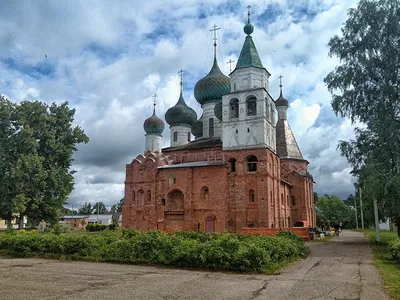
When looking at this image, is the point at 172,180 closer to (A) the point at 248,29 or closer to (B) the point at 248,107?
(B) the point at 248,107

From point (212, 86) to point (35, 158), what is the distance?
1833cm

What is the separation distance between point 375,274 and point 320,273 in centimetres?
154

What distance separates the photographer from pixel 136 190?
3284 cm

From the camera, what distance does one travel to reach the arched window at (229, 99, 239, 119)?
30.9m

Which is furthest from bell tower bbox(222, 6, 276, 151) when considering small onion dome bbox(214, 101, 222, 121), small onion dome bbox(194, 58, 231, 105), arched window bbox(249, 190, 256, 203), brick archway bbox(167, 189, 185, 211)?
small onion dome bbox(194, 58, 231, 105)

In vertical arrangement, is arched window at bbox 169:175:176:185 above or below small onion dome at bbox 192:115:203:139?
below

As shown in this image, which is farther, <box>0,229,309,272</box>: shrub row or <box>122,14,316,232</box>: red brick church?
<box>122,14,316,232</box>: red brick church

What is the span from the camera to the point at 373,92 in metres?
21.1

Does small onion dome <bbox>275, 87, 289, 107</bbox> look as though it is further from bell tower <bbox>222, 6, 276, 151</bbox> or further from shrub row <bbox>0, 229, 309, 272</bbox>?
shrub row <bbox>0, 229, 309, 272</bbox>

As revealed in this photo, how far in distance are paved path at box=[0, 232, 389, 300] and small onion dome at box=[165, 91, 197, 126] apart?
27.4 m

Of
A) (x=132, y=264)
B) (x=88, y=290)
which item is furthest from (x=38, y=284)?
(x=132, y=264)

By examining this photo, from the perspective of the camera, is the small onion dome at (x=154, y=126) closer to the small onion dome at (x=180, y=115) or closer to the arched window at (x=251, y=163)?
the small onion dome at (x=180, y=115)

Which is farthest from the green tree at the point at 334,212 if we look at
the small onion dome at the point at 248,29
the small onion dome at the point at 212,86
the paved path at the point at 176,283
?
the paved path at the point at 176,283

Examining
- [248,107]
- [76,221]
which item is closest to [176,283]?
[248,107]
